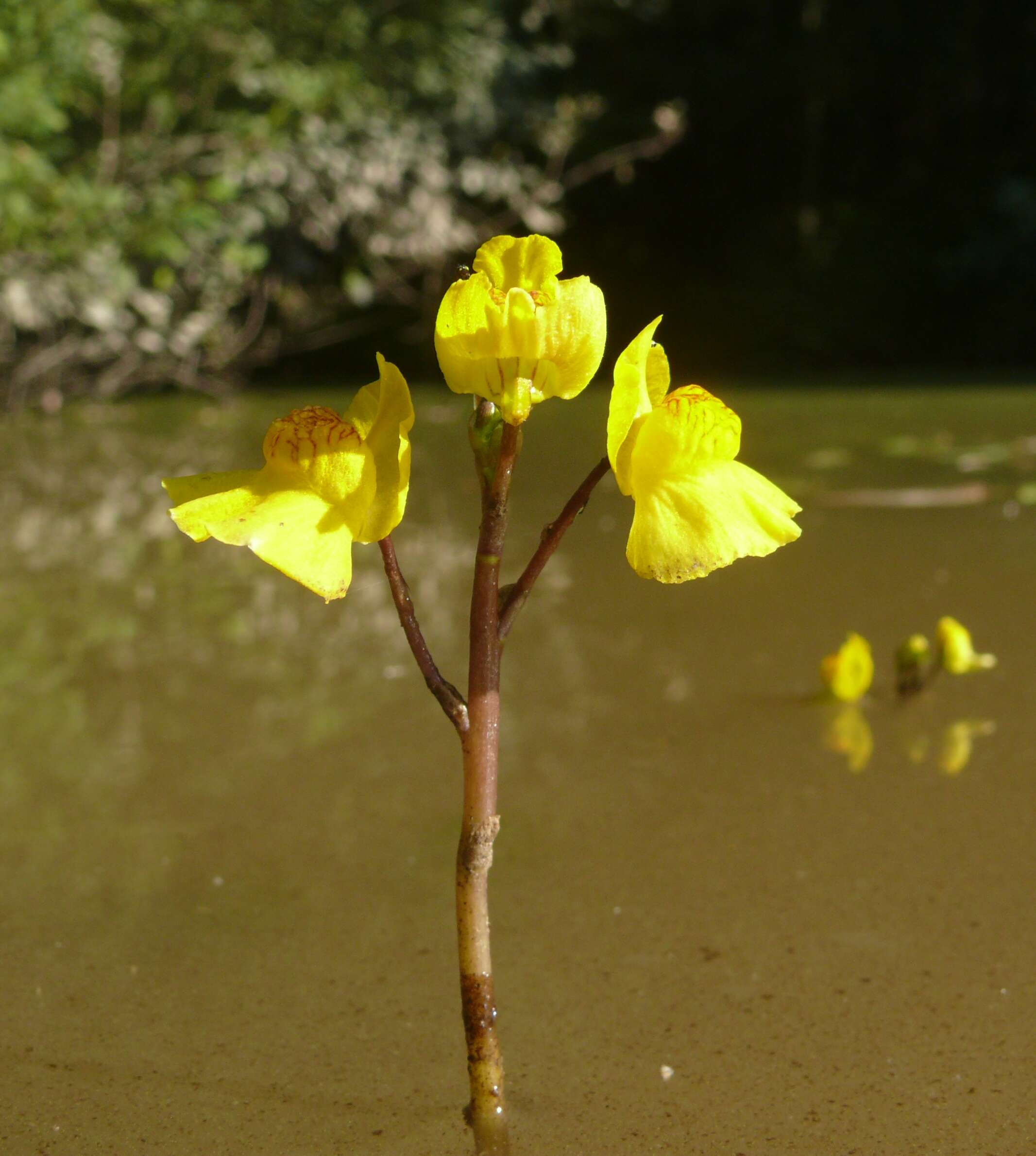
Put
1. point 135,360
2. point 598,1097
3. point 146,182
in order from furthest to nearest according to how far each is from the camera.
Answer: point 135,360, point 146,182, point 598,1097

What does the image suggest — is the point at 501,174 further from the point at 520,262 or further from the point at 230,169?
the point at 520,262

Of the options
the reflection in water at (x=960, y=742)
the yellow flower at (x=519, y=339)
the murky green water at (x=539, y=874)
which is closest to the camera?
the yellow flower at (x=519, y=339)

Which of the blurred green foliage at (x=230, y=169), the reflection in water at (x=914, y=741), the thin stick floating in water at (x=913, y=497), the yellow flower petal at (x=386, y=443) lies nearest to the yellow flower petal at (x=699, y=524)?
the yellow flower petal at (x=386, y=443)

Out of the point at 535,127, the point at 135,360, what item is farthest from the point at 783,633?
the point at 535,127

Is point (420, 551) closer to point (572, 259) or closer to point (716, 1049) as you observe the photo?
point (716, 1049)

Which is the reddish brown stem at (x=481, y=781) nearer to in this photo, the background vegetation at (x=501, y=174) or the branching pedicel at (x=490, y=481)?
the branching pedicel at (x=490, y=481)

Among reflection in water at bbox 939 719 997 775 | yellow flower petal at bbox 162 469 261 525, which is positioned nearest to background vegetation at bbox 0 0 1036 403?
reflection in water at bbox 939 719 997 775

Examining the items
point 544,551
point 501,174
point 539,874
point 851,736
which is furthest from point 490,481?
point 501,174
